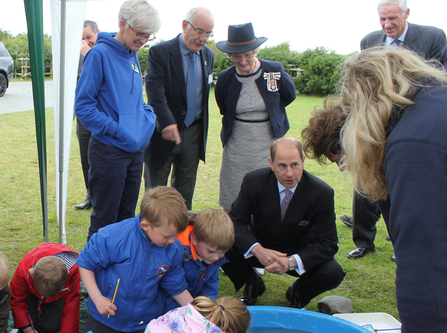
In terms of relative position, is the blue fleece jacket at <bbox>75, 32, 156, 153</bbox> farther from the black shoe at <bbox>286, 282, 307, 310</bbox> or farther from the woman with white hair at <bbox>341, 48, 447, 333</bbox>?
the woman with white hair at <bbox>341, 48, 447, 333</bbox>

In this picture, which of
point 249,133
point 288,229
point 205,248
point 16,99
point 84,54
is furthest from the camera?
point 16,99

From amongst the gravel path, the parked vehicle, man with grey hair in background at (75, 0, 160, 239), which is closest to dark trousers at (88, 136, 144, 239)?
man with grey hair in background at (75, 0, 160, 239)

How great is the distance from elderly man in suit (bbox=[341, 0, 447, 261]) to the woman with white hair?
2198 millimetres

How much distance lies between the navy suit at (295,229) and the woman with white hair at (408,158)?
1.38 meters

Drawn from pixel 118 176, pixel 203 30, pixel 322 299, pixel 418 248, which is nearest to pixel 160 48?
pixel 203 30

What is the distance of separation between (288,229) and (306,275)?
31 centimetres

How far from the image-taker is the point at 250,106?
3320 millimetres

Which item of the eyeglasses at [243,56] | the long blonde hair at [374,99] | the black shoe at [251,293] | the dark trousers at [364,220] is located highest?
the long blonde hair at [374,99]

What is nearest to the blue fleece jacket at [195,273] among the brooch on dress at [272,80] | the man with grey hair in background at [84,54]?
the brooch on dress at [272,80]

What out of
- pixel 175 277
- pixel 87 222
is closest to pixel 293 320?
pixel 175 277

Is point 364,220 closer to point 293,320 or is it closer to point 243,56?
point 293,320

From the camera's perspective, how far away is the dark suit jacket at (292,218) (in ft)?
8.53

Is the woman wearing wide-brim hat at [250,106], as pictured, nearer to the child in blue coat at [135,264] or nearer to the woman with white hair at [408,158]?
the child in blue coat at [135,264]

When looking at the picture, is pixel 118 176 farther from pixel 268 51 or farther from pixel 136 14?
pixel 268 51
